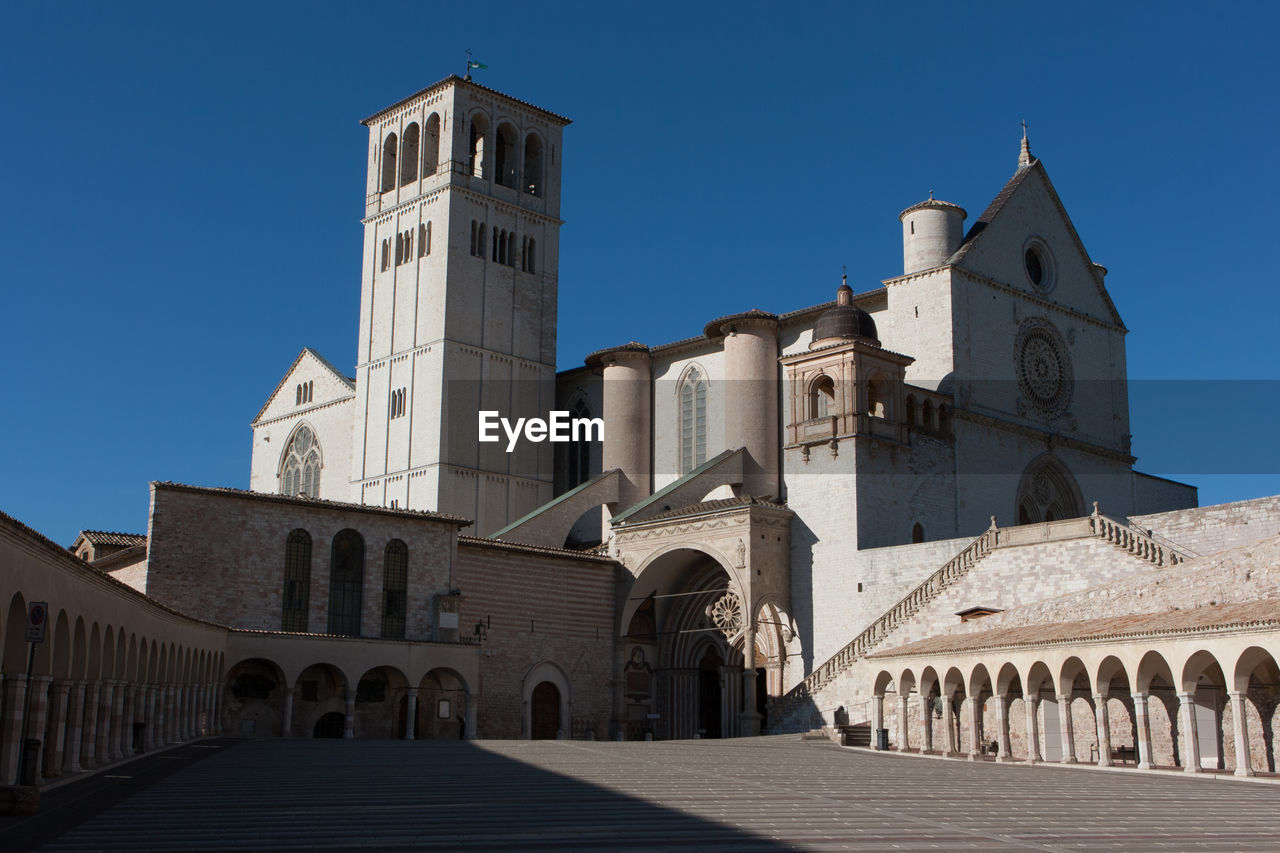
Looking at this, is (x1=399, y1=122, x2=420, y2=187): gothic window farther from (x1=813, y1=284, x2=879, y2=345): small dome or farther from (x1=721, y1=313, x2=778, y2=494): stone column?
(x1=813, y1=284, x2=879, y2=345): small dome

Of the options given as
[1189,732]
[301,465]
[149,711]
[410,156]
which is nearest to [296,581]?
[149,711]

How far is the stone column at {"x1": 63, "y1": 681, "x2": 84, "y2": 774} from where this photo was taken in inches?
778

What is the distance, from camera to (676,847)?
12.0m

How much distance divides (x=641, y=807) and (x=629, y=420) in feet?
120

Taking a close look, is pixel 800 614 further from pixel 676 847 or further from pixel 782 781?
pixel 676 847

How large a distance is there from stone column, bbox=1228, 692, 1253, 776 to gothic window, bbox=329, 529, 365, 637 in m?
23.7

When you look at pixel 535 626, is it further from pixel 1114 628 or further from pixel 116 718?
pixel 1114 628

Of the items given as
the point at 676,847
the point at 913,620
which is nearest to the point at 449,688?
the point at 913,620

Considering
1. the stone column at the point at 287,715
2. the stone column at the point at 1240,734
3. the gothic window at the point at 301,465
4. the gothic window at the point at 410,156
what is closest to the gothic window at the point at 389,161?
the gothic window at the point at 410,156

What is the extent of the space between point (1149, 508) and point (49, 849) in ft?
147

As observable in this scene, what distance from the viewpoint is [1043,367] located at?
4753 cm

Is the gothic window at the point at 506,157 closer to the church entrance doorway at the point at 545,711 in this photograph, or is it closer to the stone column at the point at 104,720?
the church entrance doorway at the point at 545,711

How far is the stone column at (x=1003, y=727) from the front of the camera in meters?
29.2

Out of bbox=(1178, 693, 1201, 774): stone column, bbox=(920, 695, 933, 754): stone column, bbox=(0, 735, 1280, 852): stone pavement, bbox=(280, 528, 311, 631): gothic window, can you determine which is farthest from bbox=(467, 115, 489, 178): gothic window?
bbox=(1178, 693, 1201, 774): stone column
